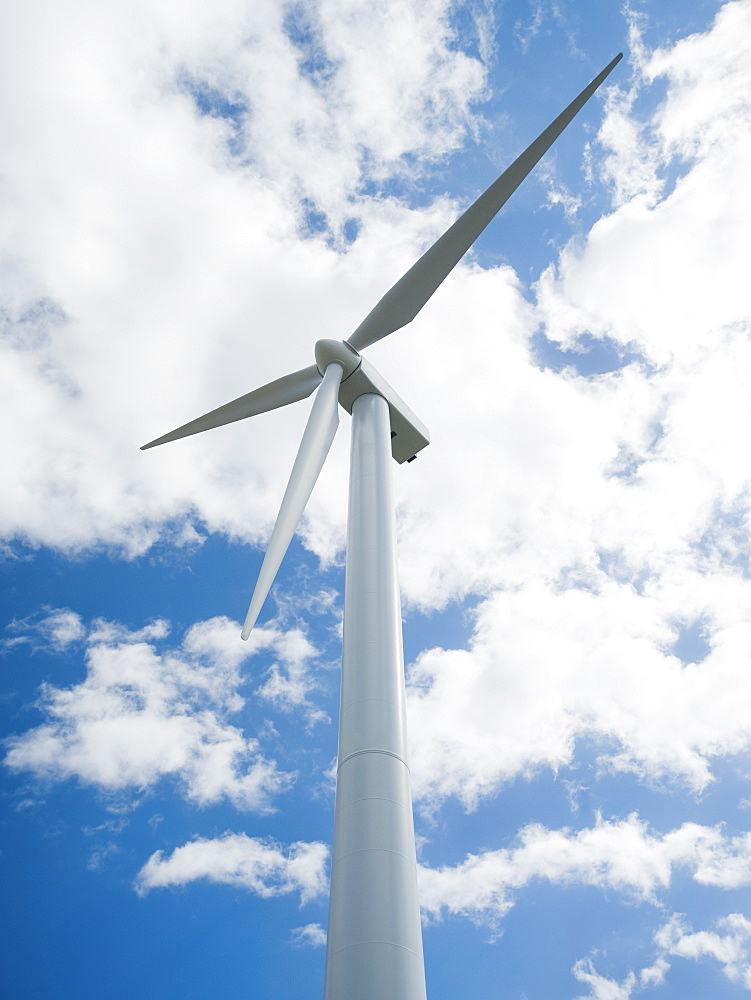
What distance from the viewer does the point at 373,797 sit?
901 cm

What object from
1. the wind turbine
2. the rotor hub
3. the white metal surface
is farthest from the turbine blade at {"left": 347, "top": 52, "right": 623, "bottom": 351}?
the white metal surface

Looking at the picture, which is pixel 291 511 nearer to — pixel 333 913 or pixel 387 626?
pixel 387 626

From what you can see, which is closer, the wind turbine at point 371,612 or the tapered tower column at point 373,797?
the tapered tower column at point 373,797

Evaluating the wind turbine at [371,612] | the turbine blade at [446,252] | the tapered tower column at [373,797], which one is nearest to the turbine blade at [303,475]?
the wind turbine at [371,612]

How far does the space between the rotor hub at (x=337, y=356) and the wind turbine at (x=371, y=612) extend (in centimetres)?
3

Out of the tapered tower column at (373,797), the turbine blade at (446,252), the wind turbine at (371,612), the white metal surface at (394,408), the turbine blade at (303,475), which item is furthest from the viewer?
the white metal surface at (394,408)

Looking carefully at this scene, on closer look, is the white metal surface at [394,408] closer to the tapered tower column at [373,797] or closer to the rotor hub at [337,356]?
the rotor hub at [337,356]

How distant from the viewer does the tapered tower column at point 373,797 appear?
7715mm

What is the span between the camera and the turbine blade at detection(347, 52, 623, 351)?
16578 mm

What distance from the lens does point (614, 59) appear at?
15586 millimetres

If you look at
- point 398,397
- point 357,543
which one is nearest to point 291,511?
point 357,543

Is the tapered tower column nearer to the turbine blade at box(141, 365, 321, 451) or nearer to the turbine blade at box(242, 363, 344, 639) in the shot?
the turbine blade at box(242, 363, 344, 639)

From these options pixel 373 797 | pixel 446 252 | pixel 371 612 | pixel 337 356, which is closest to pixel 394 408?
pixel 337 356

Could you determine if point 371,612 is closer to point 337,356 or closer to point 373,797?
point 373,797
